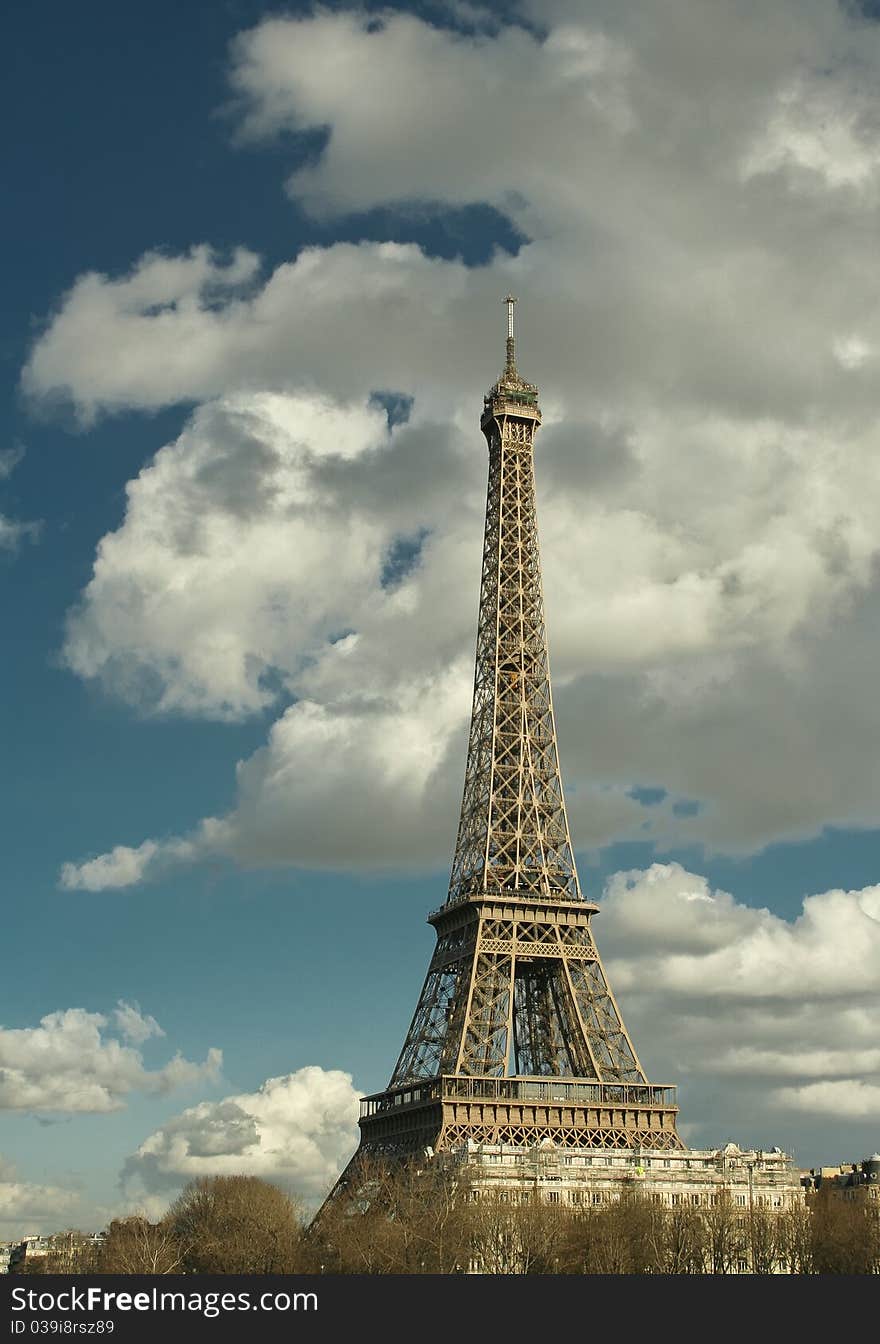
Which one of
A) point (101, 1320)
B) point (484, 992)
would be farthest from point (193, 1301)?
point (484, 992)

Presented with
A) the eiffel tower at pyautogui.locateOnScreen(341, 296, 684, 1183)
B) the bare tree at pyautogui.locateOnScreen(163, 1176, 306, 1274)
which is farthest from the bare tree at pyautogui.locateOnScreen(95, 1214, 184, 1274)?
the eiffel tower at pyautogui.locateOnScreen(341, 296, 684, 1183)

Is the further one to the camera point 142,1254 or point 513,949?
point 513,949

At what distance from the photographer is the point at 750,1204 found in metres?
142

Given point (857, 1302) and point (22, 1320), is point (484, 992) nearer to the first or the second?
point (857, 1302)

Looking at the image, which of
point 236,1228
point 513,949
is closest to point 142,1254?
point 236,1228

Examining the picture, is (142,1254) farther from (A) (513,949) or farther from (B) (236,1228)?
(A) (513,949)

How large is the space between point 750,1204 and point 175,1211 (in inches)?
2403

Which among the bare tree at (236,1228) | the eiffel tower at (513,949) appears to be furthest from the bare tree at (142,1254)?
the eiffel tower at (513,949)

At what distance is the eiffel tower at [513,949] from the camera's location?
143125 mm

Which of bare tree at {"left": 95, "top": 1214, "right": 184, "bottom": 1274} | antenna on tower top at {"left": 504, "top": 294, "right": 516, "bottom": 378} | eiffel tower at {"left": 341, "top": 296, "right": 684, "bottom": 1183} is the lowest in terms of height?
bare tree at {"left": 95, "top": 1214, "right": 184, "bottom": 1274}

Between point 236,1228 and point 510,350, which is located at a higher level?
point 510,350

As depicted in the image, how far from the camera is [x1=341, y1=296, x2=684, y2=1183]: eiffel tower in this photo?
143125 millimetres

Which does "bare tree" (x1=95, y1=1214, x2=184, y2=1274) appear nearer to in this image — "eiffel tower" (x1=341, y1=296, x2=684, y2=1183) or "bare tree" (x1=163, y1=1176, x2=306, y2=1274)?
"bare tree" (x1=163, y1=1176, x2=306, y2=1274)

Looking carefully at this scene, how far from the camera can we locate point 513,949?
152m
